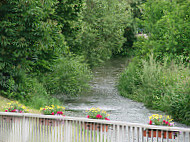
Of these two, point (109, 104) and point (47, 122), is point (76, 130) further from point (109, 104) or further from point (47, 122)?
point (109, 104)

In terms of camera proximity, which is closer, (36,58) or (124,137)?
(124,137)

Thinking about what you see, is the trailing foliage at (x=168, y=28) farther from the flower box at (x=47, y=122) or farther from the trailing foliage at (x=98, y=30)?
the flower box at (x=47, y=122)

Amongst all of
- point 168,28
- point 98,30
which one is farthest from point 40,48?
point 98,30

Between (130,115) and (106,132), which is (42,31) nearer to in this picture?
(130,115)

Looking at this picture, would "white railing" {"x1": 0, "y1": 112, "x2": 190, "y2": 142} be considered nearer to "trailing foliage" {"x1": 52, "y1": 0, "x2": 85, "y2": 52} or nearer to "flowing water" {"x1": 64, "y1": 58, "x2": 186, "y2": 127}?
"flowing water" {"x1": 64, "y1": 58, "x2": 186, "y2": 127}

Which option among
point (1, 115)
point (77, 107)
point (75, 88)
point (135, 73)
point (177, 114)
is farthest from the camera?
point (135, 73)

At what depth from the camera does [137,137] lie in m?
5.84

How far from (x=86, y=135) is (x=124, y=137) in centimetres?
73

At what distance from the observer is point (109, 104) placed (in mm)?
17016

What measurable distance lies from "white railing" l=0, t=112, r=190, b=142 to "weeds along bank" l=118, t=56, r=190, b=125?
7493 millimetres

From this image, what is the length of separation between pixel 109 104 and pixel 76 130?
10824mm

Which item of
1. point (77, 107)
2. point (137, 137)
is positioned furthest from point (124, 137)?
point (77, 107)

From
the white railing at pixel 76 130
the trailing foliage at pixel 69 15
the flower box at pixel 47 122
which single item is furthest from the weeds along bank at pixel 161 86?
the flower box at pixel 47 122

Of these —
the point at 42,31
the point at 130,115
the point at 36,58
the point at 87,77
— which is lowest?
the point at 130,115
